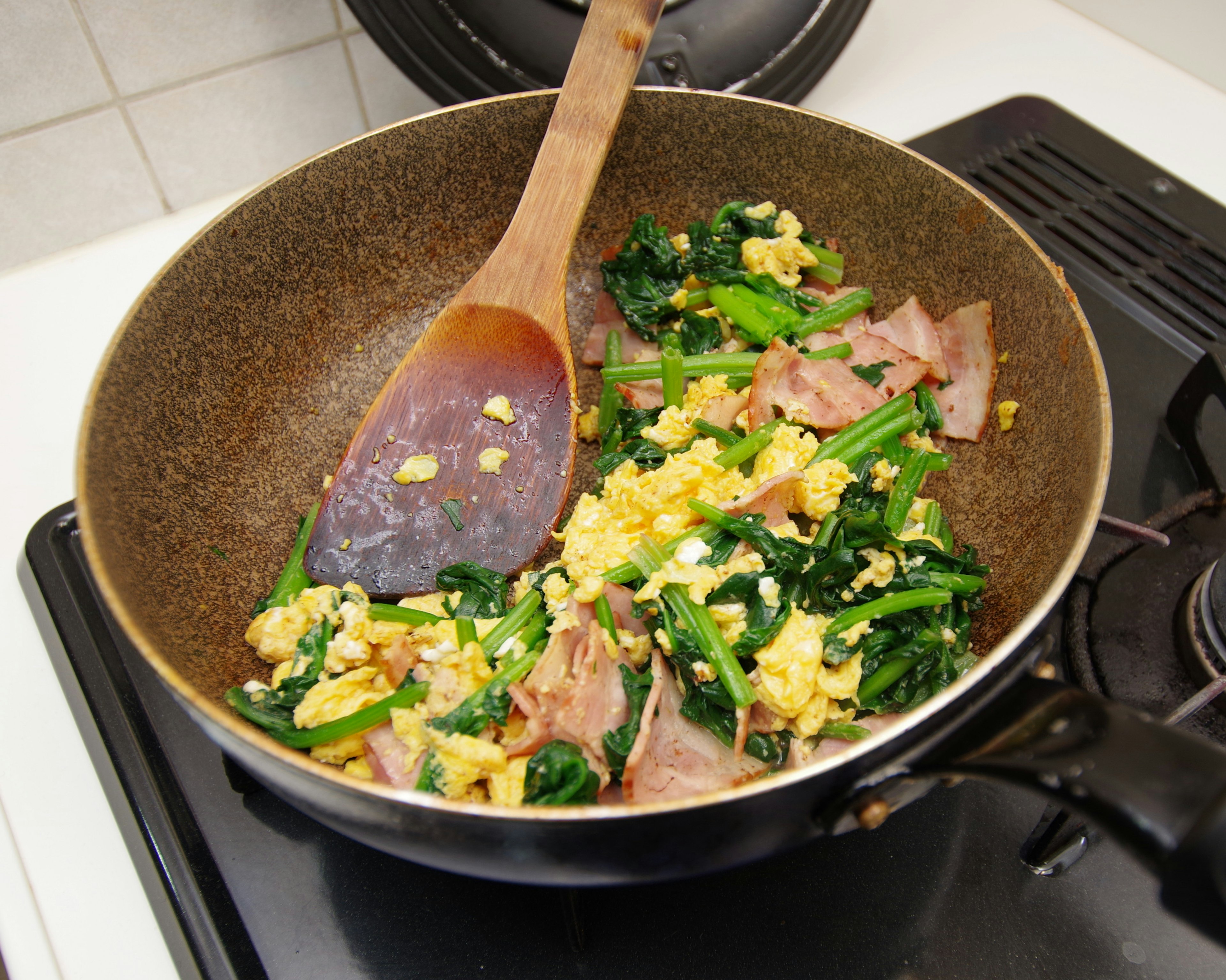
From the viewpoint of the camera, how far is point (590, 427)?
5.35 feet

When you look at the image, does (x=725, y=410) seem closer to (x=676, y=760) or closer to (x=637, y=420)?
(x=637, y=420)

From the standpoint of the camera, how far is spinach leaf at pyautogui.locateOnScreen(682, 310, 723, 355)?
64.1 inches

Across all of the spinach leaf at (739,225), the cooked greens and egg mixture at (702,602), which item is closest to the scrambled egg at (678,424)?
the cooked greens and egg mixture at (702,602)

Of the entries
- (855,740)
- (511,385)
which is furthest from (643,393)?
(855,740)

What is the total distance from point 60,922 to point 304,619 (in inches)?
19.6

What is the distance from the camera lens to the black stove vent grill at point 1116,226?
1.65m

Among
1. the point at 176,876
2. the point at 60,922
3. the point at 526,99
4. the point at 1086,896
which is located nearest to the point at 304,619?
the point at 176,876

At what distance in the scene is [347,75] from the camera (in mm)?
1968

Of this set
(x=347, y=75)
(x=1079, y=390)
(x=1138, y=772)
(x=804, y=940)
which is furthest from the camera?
(x=347, y=75)

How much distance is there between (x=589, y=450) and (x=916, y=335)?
2.16ft

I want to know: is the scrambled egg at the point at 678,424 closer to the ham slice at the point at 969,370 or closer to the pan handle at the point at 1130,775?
the ham slice at the point at 969,370

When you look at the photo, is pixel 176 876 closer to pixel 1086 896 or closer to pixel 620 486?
pixel 620 486

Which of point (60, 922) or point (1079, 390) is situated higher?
point (1079, 390)

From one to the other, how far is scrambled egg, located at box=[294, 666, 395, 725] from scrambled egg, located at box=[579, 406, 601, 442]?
642 mm
